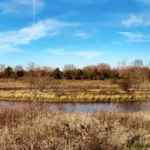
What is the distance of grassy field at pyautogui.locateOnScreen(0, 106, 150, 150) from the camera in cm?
618

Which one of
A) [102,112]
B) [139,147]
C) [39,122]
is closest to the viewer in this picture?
[139,147]

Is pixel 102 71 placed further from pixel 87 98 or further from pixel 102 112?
pixel 102 112

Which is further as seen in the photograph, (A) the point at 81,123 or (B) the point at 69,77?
(B) the point at 69,77

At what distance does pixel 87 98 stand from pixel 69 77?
120 feet

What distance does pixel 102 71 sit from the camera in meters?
80.0

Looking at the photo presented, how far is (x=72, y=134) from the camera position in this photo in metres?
7.23

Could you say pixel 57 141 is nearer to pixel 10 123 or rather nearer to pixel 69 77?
pixel 10 123

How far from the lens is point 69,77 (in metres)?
77.1

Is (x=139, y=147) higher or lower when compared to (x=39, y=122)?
lower

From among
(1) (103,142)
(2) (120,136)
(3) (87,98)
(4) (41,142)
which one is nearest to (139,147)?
(2) (120,136)

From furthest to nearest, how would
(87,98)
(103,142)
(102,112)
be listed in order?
(87,98)
(102,112)
(103,142)

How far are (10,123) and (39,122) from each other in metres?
1.23

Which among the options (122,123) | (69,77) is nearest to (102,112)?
(122,123)

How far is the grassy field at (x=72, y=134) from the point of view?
6180 mm
